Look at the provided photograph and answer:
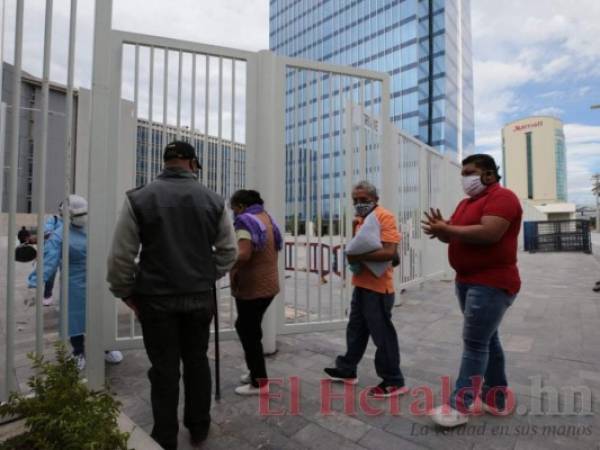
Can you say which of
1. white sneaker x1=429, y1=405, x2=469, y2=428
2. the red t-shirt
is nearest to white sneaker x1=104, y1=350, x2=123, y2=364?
white sneaker x1=429, y1=405, x2=469, y2=428

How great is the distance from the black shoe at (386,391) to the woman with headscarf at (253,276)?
0.85m

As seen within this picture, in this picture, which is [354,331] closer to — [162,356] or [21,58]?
[162,356]

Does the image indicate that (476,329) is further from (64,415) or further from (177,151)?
(64,415)


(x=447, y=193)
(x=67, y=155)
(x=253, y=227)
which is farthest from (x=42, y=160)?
(x=447, y=193)

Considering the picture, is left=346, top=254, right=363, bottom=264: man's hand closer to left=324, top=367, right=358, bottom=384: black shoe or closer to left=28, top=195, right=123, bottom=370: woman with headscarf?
left=324, top=367, right=358, bottom=384: black shoe

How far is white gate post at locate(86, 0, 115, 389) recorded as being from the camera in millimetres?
2742

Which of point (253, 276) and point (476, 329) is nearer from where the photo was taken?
point (476, 329)

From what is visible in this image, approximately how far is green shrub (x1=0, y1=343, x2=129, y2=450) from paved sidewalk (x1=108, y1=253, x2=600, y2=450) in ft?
2.60

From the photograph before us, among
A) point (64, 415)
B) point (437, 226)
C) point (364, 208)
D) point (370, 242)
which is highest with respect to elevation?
point (364, 208)

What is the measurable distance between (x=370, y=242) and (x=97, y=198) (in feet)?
6.74

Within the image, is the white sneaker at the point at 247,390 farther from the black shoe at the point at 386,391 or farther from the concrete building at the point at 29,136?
the concrete building at the point at 29,136

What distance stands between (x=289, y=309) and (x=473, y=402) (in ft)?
11.8

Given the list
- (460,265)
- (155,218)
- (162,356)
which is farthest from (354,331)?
(155,218)

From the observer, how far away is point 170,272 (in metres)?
2.04
